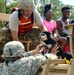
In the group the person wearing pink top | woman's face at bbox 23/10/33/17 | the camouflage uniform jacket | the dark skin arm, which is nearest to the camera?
the camouflage uniform jacket

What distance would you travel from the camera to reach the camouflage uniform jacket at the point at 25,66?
11.3 ft

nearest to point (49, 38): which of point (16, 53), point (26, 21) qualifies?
point (16, 53)

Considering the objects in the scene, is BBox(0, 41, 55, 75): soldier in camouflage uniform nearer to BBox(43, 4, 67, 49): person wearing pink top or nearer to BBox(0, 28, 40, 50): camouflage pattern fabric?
BBox(0, 28, 40, 50): camouflage pattern fabric

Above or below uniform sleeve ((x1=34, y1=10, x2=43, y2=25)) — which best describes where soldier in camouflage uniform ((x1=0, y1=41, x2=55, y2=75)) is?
below

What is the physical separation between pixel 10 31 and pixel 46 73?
1.86 metres

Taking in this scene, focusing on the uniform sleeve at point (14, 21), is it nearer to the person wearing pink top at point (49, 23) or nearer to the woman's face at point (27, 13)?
the woman's face at point (27, 13)

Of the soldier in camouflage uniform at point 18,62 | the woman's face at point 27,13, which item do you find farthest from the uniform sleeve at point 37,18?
the soldier in camouflage uniform at point 18,62

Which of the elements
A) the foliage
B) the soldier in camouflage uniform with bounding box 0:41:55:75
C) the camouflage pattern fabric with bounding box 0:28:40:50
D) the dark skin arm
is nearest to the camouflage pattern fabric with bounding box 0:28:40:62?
the camouflage pattern fabric with bounding box 0:28:40:50

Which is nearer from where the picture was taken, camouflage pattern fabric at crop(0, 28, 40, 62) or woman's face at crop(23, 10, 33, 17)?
woman's face at crop(23, 10, 33, 17)

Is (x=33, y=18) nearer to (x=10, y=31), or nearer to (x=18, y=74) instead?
(x=10, y=31)

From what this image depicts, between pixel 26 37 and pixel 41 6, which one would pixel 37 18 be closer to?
pixel 26 37

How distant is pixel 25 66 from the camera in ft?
11.3

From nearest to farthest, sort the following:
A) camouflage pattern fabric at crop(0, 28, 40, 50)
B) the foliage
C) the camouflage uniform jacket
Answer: the camouflage uniform jacket, camouflage pattern fabric at crop(0, 28, 40, 50), the foliage

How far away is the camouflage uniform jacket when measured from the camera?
3.45m
